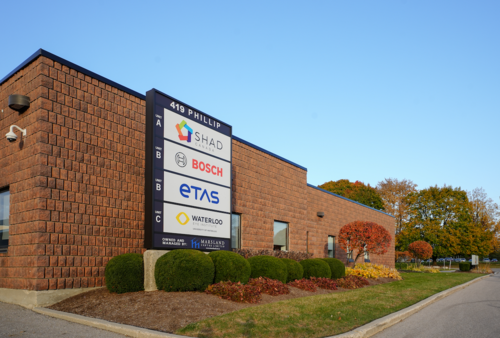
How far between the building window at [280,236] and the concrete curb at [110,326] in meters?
12.7

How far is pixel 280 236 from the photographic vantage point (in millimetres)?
20500

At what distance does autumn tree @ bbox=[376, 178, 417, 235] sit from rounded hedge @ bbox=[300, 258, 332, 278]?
49.9 m

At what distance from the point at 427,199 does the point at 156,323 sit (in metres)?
59.3

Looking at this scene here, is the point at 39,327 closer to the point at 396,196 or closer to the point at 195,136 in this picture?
the point at 195,136

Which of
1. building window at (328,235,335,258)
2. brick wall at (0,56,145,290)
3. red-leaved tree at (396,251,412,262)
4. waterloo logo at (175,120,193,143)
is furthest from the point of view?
red-leaved tree at (396,251,412,262)

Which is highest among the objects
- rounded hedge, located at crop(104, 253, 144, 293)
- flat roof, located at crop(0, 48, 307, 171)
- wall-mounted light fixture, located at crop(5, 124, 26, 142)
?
flat roof, located at crop(0, 48, 307, 171)

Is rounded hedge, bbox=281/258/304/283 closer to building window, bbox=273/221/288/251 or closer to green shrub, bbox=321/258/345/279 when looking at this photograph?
green shrub, bbox=321/258/345/279

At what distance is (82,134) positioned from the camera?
36.4 ft

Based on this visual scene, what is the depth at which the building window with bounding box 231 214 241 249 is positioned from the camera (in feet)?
55.9

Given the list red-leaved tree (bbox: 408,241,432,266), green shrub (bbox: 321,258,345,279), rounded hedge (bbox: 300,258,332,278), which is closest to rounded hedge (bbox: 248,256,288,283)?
rounded hedge (bbox: 300,258,332,278)

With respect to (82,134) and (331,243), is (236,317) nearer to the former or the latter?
(82,134)

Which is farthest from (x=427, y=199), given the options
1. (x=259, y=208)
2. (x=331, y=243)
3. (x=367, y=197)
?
(x=259, y=208)

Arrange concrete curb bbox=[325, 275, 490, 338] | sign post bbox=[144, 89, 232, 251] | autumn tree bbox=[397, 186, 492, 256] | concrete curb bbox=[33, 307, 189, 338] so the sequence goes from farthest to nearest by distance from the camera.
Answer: autumn tree bbox=[397, 186, 492, 256] → sign post bbox=[144, 89, 232, 251] → concrete curb bbox=[325, 275, 490, 338] → concrete curb bbox=[33, 307, 189, 338]

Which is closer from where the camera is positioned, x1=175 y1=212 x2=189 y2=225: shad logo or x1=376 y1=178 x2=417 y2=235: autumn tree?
x1=175 y1=212 x2=189 y2=225: shad logo
